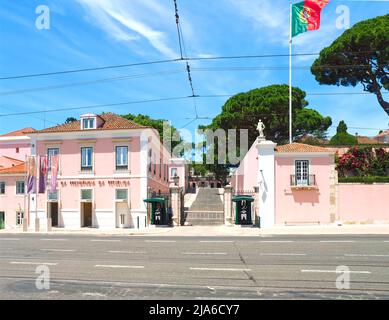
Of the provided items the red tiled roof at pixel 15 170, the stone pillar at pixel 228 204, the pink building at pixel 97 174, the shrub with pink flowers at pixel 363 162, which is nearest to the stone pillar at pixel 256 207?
the stone pillar at pixel 228 204

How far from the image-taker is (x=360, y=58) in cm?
4456

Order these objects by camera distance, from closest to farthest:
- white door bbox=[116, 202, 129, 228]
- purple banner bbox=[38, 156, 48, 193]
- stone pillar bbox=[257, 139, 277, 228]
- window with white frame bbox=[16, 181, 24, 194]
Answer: stone pillar bbox=[257, 139, 277, 228]
purple banner bbox=[38, 156, 48, 193]
white door bbox=[116, 202, 129, 228]
window with white frame bbox=[16, 181, 24, 194]

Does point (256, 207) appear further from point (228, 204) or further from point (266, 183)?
point (266, 183)

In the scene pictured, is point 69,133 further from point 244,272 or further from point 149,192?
point 244,272

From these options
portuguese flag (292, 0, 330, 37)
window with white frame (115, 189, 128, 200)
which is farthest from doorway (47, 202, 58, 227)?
portuguese flag (292, 0, 330, 37)

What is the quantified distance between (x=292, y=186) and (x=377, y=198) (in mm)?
5641

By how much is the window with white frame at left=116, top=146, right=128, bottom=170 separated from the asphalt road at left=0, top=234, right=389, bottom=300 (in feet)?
60.1

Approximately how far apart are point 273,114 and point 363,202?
23815mm

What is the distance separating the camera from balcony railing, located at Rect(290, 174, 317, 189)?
29234mm

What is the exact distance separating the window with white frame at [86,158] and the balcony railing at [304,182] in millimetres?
16395

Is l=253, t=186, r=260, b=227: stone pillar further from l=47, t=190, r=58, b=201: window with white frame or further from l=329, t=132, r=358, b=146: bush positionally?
l=47, t=190, r=58, b=201: window with white frame

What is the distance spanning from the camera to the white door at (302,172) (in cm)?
2941

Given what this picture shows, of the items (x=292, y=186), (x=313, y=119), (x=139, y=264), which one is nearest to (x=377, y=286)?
(x=139, y=264)

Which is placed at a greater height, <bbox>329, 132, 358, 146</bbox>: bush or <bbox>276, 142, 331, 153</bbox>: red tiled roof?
<bbox>329, 132, 358, 146</bbox>: bush
